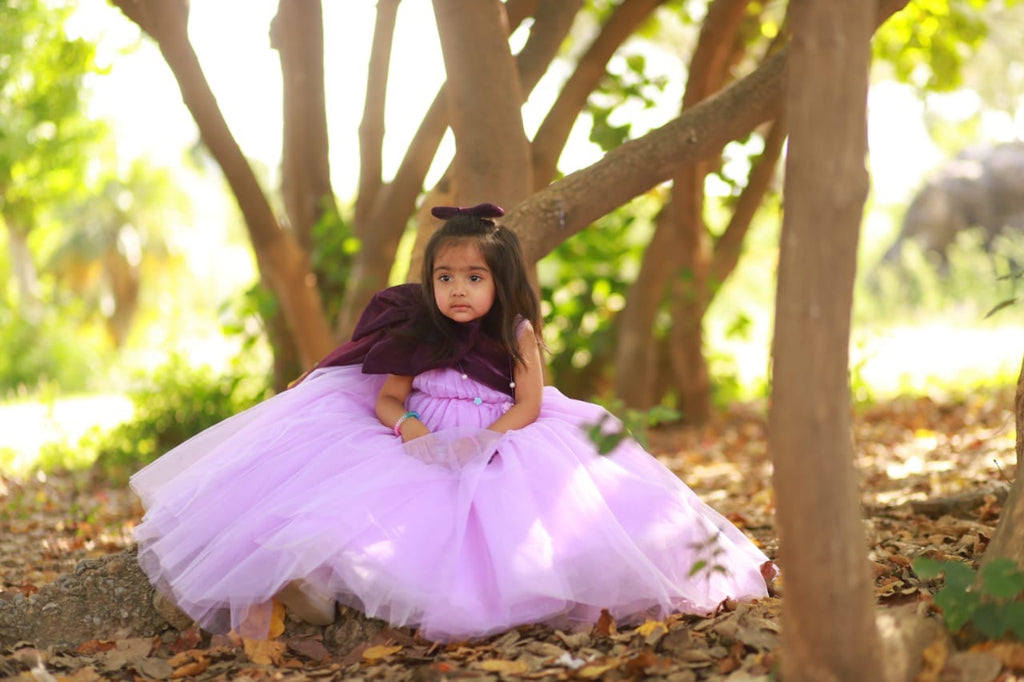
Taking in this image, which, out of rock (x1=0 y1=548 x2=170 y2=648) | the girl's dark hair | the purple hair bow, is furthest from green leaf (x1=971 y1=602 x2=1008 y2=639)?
rock (x1=0 y1=548 x2=170 y2=648)

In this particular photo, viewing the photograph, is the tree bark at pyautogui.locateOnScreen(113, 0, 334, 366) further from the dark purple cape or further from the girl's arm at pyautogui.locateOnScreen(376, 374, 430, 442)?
the girl's arm at pyautogui.locateOnScreen(376, 374, 430, 442)

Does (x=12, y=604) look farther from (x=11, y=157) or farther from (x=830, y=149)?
(x=11, y=157)

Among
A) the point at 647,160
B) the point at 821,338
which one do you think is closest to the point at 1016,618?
the point at 821,338

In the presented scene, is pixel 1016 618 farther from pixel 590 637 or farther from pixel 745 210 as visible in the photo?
pixel 745 210

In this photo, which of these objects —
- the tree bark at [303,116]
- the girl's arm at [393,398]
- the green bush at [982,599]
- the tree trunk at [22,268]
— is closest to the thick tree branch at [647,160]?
the girl's arm at [393,398]

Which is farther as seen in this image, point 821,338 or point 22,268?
point 22,268

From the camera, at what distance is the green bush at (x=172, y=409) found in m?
7.50

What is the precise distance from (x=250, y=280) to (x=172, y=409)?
1111 cm

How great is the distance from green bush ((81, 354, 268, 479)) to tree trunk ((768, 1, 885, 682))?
5774mm

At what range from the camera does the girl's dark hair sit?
10.7 ft

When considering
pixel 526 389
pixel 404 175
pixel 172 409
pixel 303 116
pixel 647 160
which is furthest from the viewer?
pixel 172 409

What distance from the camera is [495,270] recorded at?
129 inches

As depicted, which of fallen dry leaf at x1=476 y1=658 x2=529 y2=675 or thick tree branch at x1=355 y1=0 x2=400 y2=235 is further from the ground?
thick tree branch at x1=355 y1=0 x2=400 y2=235

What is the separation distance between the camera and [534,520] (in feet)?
9.40
